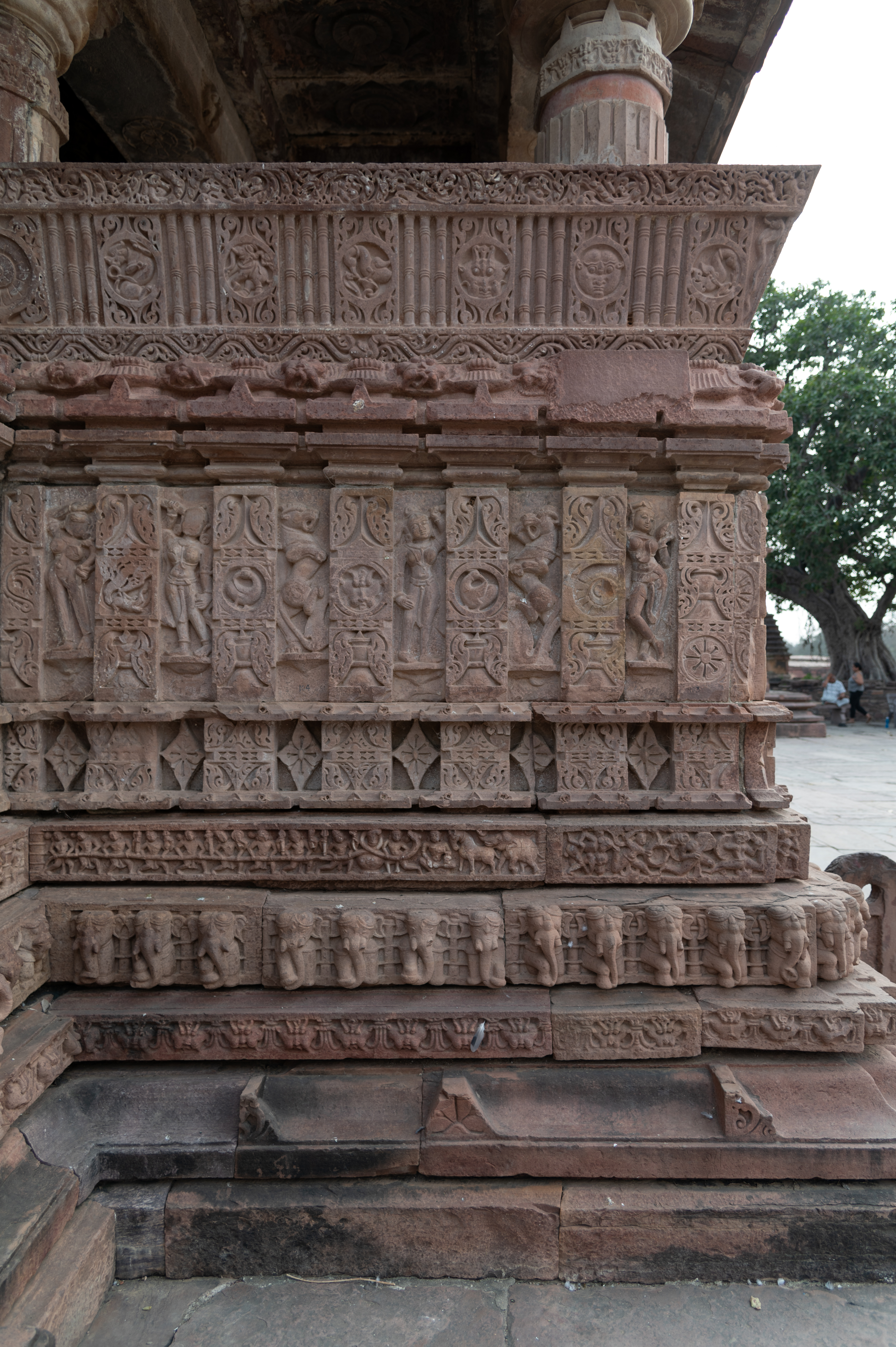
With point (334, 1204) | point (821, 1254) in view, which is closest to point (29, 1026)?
point (334, 1204)

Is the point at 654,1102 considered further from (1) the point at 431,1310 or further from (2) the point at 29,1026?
(2) the point at 29,1026

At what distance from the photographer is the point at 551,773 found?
3.31m

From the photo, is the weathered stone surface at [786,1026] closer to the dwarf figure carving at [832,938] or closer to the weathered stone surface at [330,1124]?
the dwarf figure carving at [832,938]

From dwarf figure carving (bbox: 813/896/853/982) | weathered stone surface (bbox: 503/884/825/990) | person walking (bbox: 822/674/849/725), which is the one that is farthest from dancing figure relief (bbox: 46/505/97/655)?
person walking (bbox: 822/674/849/725)

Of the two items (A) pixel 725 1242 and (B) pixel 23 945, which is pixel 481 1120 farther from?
(B) pixel 23 945

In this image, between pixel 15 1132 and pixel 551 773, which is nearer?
pixel 15 1132

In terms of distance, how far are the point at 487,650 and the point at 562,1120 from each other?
186 centimetres

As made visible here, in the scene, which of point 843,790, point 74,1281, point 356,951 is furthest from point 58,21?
point 843,790

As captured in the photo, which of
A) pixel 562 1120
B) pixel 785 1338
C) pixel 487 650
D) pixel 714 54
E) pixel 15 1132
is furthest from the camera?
pixel 714 54

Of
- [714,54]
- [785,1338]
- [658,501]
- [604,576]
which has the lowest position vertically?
[785,1338]

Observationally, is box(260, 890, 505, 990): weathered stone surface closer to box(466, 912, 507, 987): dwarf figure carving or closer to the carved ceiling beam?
box(466, 912, 507, 987): dwarf figure carving

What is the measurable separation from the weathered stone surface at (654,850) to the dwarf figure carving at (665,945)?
18cm

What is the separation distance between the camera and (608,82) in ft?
12.0

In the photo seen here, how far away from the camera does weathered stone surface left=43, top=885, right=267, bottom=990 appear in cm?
302
